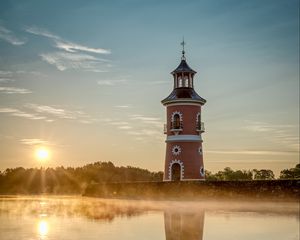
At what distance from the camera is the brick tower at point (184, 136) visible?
35.5 metres

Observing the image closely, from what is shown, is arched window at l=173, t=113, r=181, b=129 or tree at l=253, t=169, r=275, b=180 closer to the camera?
arched window at l=173, t=113, r=181, b=129

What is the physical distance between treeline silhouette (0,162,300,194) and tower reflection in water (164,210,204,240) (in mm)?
42167

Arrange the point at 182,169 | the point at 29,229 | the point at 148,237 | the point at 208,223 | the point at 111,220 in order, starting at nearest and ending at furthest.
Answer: the point at 148,237
the point at 29,229
the point at 208,223
the point at 111,220
the point at 182,169

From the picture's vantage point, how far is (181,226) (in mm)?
15555

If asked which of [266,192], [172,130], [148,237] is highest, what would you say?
[172,130]

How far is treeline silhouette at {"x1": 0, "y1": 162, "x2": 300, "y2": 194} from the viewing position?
209 feet

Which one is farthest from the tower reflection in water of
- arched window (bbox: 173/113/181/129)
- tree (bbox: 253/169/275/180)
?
tree (bbox: 253/169/275/180)

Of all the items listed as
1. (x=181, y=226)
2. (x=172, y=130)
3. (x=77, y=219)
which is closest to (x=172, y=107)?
(x=172, y=130)

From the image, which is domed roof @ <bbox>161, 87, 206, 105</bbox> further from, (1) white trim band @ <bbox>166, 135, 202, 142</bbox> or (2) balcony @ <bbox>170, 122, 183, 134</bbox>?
(1) white trim band @ <bbox>166, 135, 202, 142</bbox>

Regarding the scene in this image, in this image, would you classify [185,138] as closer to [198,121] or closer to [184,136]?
[184,136]

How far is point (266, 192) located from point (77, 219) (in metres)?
12.3

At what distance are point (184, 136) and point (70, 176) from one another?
39.9 metres

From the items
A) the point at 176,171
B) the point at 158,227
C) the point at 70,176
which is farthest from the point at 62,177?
the point at 158,227

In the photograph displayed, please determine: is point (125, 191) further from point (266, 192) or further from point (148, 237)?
point (148, 237)
